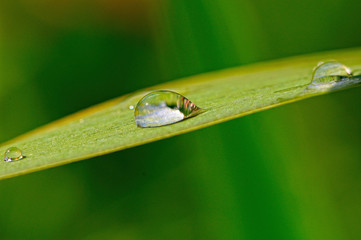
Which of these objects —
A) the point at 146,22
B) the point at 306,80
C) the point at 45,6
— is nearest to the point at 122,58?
the point at 146,22

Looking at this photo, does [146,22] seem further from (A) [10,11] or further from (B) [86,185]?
(B) [86,185]

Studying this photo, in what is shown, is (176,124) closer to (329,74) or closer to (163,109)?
(163,109)

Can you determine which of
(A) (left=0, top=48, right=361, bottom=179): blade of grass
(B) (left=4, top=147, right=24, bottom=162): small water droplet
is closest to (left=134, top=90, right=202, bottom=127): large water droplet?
(A) (left=0, top=48, right=361, bottom=179): blade of grass

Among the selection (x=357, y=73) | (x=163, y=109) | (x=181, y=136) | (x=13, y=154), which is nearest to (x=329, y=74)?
(x=357, y=73)

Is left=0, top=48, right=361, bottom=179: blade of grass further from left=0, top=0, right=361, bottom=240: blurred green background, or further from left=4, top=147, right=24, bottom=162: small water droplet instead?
left=0, top=0, right=361, bottom=240: blurred green background

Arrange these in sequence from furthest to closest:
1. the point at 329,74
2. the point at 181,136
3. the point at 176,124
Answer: the point at 181,136
the point at 329,74
the point at 176,124
